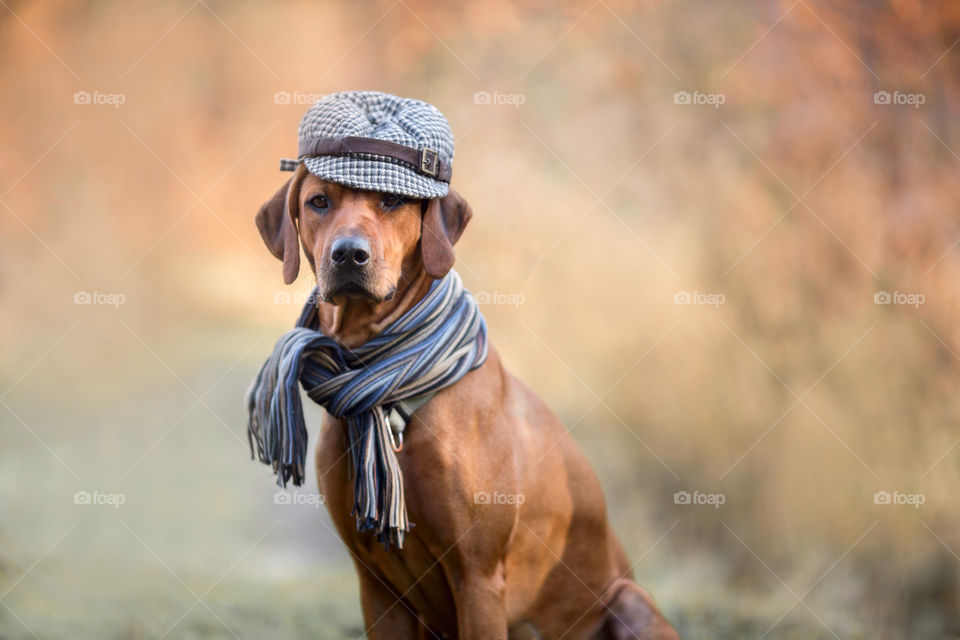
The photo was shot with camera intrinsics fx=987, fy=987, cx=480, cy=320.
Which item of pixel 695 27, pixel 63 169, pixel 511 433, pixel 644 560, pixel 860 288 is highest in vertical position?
pixel 695 27

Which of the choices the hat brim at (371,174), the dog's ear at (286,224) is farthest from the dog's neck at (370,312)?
the hat brim at (371,174)

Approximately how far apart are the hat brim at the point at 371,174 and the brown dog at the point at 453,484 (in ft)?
0.16

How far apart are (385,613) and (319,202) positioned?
1211 mm

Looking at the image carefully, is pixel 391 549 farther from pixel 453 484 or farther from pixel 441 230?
pixel 441 230

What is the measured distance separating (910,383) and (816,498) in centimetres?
66

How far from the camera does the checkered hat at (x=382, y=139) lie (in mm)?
2564

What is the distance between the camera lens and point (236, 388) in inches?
179

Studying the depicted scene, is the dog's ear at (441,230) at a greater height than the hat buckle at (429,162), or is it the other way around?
the hat buckle at (429,162)

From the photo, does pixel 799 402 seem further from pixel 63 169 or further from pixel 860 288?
pixel 63 169

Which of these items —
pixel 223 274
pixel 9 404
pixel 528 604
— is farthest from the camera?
pixel 223 274

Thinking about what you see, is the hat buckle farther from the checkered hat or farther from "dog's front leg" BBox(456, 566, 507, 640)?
"dog's front leg" BBox(456, 566, 507, 640)

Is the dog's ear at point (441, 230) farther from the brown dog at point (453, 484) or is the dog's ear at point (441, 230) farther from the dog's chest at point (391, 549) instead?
the dog's chest at point (391, 549)

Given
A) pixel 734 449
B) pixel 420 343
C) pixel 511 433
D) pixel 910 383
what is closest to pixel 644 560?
pixel 734 449

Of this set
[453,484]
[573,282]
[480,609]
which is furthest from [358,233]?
[573,282]
